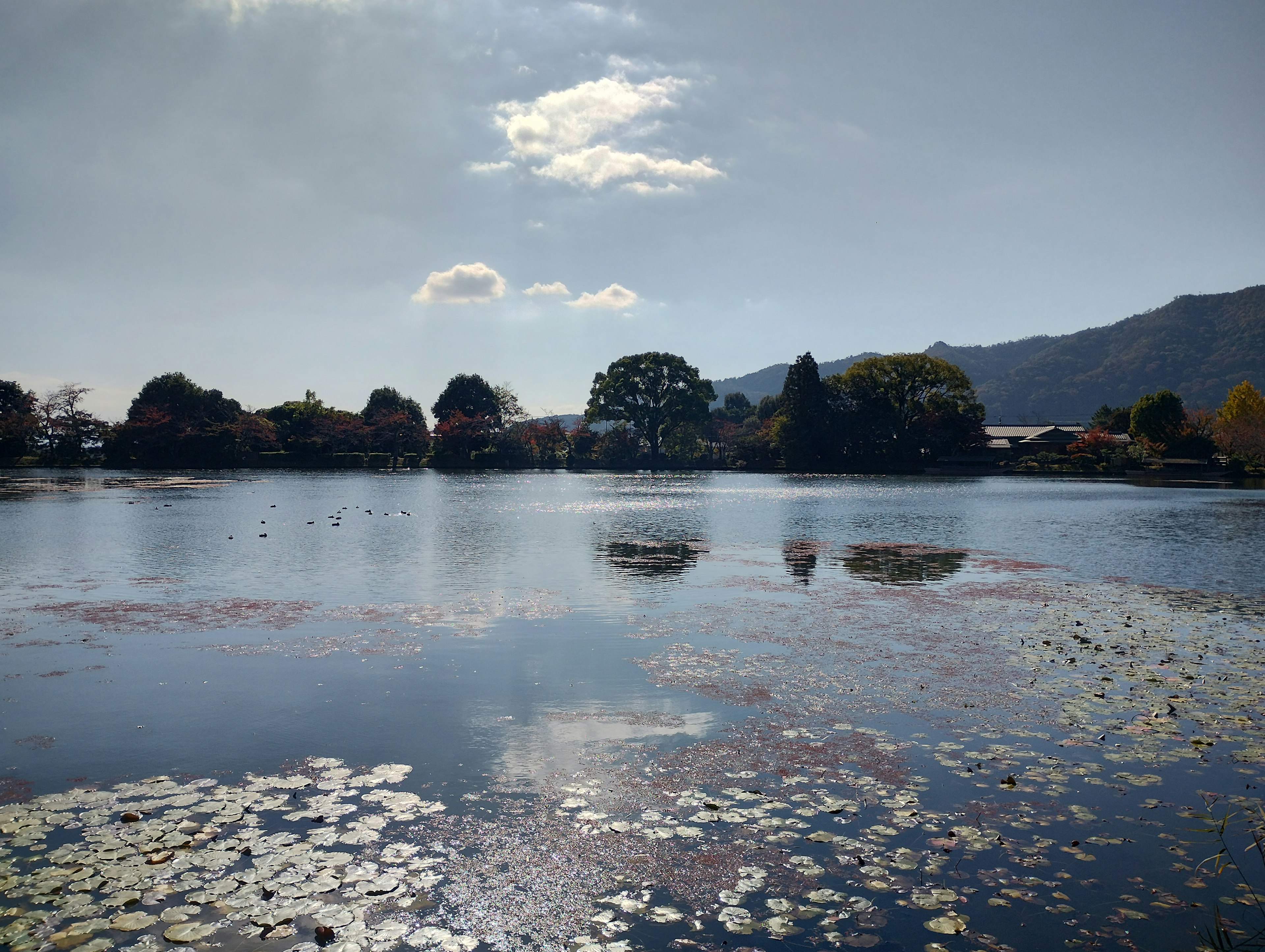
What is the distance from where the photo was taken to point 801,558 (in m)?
28.4

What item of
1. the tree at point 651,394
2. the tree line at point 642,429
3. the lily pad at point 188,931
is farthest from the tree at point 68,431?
the lily pad at point 188,931

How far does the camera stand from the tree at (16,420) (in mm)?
104938

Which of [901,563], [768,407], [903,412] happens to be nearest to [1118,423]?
[903,412]

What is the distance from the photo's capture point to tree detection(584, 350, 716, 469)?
5246 inches

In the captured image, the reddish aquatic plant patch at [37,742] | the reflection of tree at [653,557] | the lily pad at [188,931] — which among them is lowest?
the reflection of tree at [653,557]

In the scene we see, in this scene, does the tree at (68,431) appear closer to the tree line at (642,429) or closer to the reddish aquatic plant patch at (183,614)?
the tree line at (642,429)

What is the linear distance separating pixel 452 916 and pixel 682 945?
174cm

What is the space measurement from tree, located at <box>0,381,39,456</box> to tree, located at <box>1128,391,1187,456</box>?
151833mm

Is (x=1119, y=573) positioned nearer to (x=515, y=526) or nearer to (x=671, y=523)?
(x=671, y=523)

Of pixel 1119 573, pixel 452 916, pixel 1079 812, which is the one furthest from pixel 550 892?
pixel 1119 573

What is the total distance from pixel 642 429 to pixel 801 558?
108 m

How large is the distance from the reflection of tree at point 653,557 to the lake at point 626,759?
63.8 inches

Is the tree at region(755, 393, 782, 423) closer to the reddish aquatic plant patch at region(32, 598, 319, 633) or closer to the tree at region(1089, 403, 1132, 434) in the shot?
the tree at region(1089, 403, 1132, 434)

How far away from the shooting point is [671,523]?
4197cm
